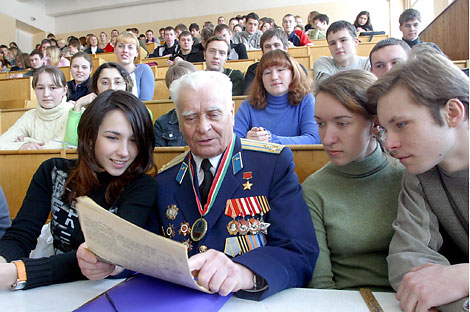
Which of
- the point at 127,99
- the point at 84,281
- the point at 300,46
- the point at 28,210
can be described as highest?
the point at 300,46

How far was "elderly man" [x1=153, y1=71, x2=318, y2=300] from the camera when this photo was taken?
3.09ft

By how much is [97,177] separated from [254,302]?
738 mm

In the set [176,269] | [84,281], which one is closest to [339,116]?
[176,269]

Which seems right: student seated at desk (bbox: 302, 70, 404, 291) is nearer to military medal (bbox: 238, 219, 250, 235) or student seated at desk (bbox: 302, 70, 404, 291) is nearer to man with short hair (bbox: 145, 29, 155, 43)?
military medal (bbox: 238, 219, 250, 235)

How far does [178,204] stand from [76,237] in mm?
359

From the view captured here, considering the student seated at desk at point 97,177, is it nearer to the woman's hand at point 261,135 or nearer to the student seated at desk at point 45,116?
the woman's hand at point 261,135

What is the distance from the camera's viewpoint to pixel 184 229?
40.8 inches

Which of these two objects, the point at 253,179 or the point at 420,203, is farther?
the point at 253,179

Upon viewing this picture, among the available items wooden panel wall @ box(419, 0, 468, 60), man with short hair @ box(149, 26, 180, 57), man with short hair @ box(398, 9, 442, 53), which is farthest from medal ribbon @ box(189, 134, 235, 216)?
man with short hair @ box(149, 26, 180, 57)

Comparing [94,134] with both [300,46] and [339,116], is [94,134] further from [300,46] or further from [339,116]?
[300,46]

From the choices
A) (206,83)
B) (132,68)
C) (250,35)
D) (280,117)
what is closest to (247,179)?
(206,83)

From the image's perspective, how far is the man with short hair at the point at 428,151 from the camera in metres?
0.78

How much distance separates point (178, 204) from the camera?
108 centimetres

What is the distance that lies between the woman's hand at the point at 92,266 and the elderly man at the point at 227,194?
0.75 feet
